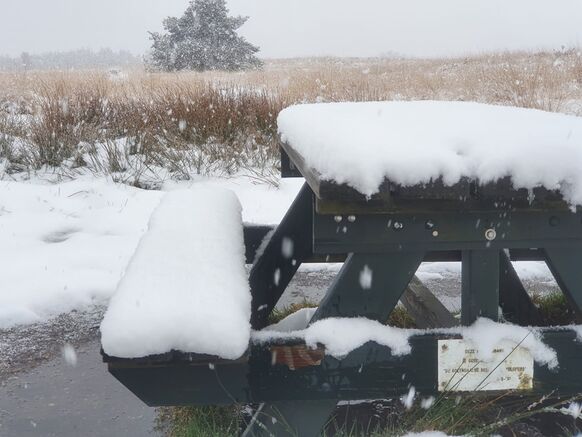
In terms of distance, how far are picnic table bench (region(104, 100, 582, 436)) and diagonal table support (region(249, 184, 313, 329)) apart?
1086 millimetres

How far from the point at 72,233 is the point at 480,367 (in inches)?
179

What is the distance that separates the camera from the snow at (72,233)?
160 inches

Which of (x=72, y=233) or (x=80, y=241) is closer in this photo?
(x=80, y=241)

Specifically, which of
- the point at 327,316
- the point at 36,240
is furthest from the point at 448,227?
the point at 36,240

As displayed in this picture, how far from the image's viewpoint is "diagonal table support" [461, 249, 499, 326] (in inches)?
75.0

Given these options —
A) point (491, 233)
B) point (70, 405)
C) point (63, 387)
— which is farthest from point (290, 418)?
point (63, 387)

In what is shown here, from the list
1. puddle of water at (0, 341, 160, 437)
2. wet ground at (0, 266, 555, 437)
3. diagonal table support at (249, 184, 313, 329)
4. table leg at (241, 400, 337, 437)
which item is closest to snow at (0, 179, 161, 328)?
wet ground at (0, 266, 555, 437)

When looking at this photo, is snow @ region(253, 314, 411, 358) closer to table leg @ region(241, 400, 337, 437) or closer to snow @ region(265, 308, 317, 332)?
table leg @ region(241, 400, 337, 437)

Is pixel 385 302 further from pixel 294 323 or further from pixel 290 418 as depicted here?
pixel 294 323

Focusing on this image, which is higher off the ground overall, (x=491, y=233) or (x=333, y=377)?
(x=491, y=233)

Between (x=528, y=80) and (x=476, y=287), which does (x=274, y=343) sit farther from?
(x=528, y=80)

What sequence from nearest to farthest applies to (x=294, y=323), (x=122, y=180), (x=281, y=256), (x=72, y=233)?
(x=294, y=323)
(x=281, y=256)
(x=72, y=233)
(x=122, y=180)

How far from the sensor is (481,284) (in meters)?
1.93

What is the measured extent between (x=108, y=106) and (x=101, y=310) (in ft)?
19.3
